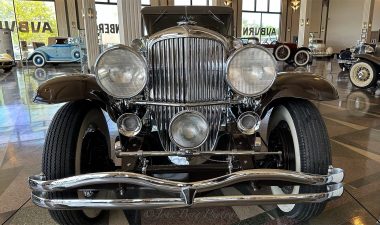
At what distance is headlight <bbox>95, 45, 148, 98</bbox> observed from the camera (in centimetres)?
158

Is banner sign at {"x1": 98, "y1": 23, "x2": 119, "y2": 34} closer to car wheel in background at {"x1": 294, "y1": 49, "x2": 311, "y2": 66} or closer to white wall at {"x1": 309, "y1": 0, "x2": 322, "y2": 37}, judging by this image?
car wheel in background at {"x1": 294, "y1": 49, "x2": 311, "y2": 66}

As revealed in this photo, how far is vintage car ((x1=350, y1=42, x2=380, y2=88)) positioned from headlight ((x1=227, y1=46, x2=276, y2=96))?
6.42 m

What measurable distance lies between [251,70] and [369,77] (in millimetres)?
6737

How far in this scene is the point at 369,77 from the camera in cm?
698

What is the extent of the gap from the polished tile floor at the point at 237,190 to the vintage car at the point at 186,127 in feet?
0.94

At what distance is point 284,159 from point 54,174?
1.43 metres

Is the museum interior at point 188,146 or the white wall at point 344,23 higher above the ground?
the white wall at point 344,23

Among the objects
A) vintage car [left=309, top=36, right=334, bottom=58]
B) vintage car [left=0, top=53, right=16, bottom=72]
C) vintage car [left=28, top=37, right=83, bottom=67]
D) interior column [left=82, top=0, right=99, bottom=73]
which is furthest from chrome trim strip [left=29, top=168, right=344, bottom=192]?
vintage car [left=309, top=36, right=334, bottom=58]

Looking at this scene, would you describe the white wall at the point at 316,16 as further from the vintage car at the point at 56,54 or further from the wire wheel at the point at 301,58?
the vintage car at the point at 56,54

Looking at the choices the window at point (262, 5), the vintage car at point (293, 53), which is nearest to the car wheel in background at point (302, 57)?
the vintage car at point (293, 53)

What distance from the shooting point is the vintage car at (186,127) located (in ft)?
4.72

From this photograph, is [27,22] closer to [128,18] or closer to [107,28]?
[107,28]

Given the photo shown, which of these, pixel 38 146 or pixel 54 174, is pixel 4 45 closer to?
pixel 38 146

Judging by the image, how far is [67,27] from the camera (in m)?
16.6
